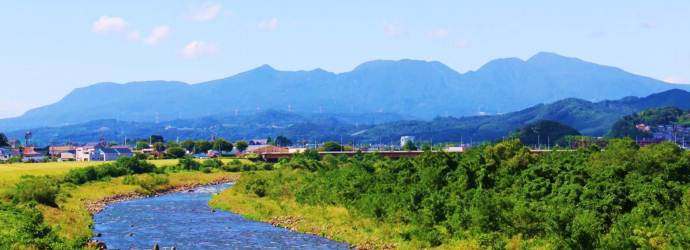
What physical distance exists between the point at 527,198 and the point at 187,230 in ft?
87.4

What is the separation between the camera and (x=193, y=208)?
8381cm

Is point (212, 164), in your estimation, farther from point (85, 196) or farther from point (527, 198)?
point (527, 198)

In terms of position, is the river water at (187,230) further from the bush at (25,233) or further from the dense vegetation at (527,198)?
the dense vegetation at (527,198)

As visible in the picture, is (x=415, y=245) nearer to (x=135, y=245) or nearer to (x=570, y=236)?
(x=570, y=236)

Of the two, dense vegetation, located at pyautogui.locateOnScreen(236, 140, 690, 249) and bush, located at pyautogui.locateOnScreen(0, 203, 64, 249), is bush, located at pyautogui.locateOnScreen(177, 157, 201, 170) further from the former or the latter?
bush, located at pyautogui.locateOnScreen(0, 203, 64, 249)

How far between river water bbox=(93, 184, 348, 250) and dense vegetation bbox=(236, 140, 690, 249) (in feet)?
23.2

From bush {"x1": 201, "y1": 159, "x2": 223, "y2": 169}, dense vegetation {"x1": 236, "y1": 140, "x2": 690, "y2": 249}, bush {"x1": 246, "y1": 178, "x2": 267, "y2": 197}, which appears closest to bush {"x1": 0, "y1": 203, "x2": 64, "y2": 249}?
dense vegetation {"x1": 236, "y1": 140, "x2": 690, "y2": 249}

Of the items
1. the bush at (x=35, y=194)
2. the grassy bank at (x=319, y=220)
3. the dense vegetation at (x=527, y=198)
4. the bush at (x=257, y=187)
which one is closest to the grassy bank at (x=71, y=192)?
the bush at (x=35, y=194)

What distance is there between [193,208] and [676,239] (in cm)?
5539

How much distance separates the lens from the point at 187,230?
64312 mm

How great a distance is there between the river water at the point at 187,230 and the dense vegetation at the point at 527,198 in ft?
23.2

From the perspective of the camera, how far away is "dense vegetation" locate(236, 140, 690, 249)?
142ft

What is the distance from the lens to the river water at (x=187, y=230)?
182 ft

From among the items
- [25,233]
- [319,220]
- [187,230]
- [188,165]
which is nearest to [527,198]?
[319,220]
